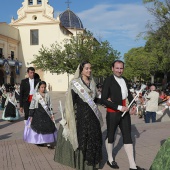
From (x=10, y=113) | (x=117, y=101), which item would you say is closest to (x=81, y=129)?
(x=117, y=101)

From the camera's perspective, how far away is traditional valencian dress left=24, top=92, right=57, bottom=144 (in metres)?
6.56

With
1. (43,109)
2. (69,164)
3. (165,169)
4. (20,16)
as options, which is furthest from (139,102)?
(20,16)

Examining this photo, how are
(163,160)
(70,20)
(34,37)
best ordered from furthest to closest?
(70,20)
(34,37)
(163,160)

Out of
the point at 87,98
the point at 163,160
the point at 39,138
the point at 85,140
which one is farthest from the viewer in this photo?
the point at 39,138

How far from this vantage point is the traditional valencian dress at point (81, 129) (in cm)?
462

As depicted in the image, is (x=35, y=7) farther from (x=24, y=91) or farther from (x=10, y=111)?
(x=24, y=91)

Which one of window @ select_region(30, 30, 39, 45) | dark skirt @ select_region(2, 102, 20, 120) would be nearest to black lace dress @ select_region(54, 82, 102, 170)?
dark skirt @ select_region(2, 102, 20, 120)

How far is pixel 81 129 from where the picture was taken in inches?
183

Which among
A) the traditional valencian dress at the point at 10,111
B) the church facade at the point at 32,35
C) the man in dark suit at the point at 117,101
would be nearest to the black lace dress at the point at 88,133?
the man in dark suit at the point at 117,101

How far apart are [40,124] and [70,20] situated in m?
49.2

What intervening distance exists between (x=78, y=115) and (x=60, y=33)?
39457 millimetres

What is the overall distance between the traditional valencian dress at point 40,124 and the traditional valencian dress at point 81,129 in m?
1.72

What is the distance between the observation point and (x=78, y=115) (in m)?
4.74

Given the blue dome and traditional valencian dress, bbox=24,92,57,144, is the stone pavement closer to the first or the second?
traditional valencian dress, bbox=24,92,57,144
